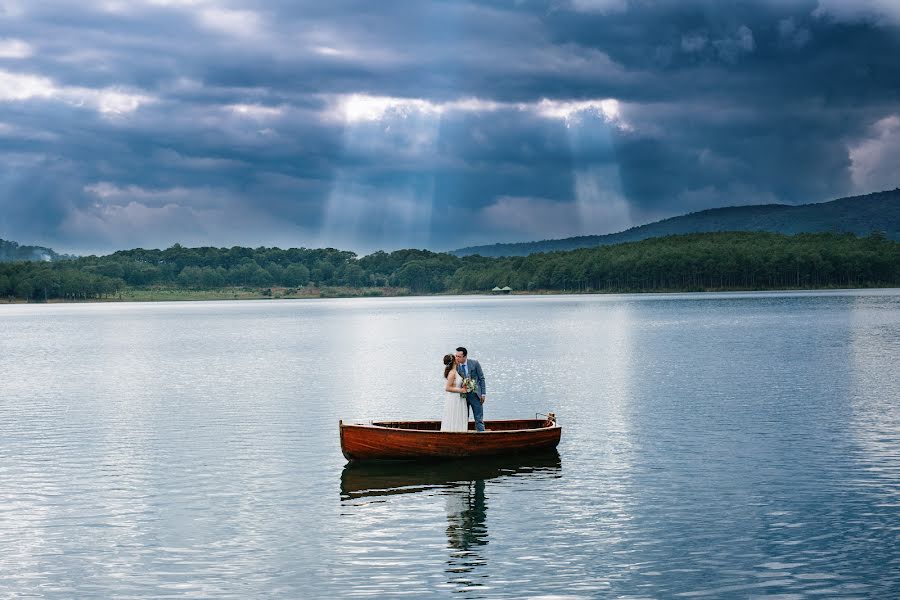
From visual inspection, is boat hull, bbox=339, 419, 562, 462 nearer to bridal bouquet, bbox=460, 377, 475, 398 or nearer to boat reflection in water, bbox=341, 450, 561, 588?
boat reflection in water, bbox=341, 450, 561, 588

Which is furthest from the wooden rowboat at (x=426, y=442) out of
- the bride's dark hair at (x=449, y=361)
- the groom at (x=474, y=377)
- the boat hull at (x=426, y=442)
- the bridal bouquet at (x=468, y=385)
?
the bride's dark hair at (x=449, y=361)

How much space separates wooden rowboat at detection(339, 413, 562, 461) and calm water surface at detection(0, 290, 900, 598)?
59 centimetres

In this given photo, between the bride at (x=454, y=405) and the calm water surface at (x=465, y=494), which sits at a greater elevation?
the bride at (x=454, y=405)

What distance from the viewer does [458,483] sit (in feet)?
95.8

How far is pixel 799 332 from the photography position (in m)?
103

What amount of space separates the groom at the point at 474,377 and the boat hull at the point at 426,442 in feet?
1.99

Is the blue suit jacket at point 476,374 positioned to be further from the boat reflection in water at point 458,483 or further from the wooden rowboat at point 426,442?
the boat reflection in water at point 458,483

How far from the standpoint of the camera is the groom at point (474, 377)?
31.8m

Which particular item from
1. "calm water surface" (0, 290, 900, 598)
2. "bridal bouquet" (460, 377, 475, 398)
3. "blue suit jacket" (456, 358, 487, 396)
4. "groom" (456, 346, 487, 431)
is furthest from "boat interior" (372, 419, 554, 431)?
"bridal bouquet" (460, 377, 475, 398)

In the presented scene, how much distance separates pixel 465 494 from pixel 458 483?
157 centimetres

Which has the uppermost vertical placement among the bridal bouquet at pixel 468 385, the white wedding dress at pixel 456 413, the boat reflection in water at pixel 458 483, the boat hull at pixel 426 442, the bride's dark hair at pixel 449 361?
the bride's dark hair at pixel 449 361

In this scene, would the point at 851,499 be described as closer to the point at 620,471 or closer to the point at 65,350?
the point at 620,471

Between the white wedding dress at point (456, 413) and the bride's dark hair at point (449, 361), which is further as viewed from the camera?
the white wedding dress at point (456, 413)

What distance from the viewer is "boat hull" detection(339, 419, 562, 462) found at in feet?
103
